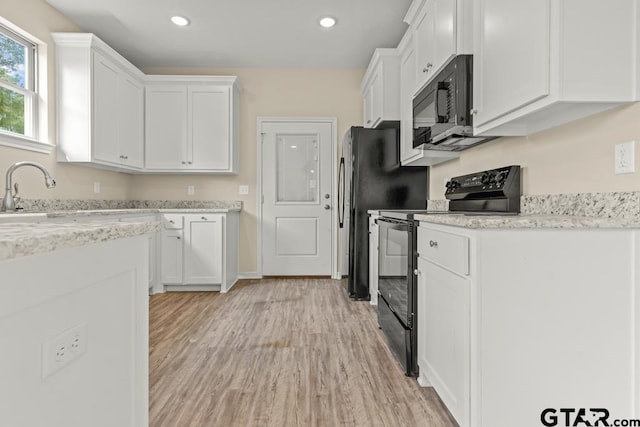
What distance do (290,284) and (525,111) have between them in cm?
326

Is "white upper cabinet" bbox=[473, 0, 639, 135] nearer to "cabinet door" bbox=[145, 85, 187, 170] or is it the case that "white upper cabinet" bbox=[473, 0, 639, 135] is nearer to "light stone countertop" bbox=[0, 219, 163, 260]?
"light stone countertop" bbox=[0, 219, 163, 260]

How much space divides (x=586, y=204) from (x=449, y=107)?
86 centimetres

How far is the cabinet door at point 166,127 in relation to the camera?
4141 millimetres

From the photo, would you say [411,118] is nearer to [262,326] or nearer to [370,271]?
[370,271]

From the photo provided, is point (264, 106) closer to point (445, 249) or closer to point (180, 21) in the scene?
point (180, 21)

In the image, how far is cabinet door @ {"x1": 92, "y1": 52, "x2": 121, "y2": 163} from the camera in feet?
10.8

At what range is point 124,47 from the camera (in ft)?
13.1

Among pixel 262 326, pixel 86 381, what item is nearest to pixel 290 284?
pixel 262 326

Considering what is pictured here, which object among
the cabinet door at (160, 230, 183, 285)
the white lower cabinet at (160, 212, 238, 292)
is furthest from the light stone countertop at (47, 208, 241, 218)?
the cabinet door at (160, 230, 183, 285)

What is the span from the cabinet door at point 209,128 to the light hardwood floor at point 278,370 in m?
1.66

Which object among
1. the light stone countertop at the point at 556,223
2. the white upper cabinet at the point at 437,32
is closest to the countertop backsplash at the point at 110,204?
the white upper cabinet at the point at 437,32

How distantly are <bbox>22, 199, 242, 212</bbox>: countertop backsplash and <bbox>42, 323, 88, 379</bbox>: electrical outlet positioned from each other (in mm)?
2572

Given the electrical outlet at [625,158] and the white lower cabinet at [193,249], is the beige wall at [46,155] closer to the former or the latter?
the white lower cabinet at [193,249]

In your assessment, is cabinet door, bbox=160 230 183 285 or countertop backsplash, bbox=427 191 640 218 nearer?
countertop backsplash, bbox=427 191 640 218
